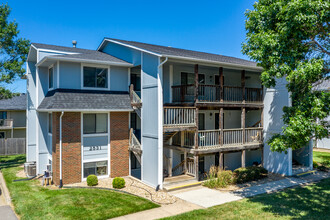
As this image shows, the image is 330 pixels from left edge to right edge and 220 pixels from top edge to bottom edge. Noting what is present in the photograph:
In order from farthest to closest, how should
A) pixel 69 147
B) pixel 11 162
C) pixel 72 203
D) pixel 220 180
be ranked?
1. pixel 11 162
2. pixel 69 147
3. pixel 220 180
4. pixel 72 203

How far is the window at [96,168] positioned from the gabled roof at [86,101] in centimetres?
330

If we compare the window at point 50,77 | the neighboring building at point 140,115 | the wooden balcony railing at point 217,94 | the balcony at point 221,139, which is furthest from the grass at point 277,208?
the window at point 50,77

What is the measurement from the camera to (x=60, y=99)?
43.5ft

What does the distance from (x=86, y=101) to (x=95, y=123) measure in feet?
4.71

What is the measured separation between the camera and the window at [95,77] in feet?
48.1

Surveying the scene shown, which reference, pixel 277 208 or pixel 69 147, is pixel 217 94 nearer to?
pixel 277 208

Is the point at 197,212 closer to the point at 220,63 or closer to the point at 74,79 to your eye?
the point at 220,63

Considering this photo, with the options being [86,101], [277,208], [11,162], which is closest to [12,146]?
[11,162]

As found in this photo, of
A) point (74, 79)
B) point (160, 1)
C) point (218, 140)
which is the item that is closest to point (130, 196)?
point (218, 140)

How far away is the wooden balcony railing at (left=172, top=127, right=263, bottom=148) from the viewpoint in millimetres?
14402

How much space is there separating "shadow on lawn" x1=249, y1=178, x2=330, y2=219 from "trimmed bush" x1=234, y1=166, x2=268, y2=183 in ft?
7.07

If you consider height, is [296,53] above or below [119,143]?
above

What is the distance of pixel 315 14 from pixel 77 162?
13067 millimetres

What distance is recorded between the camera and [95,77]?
49.0ft
